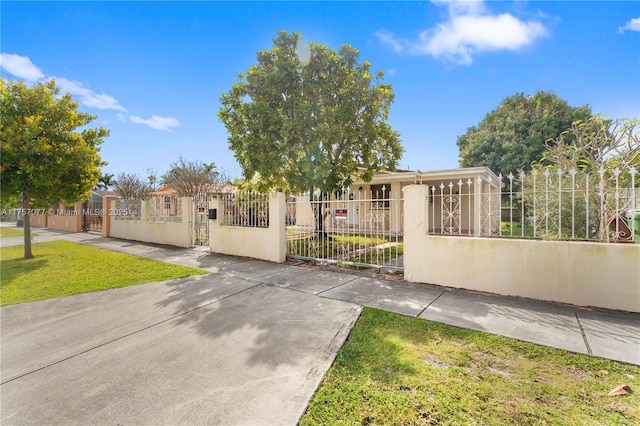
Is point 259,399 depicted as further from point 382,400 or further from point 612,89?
point 612,89

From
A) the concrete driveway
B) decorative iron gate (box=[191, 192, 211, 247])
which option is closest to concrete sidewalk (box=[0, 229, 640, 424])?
the concrete driveway

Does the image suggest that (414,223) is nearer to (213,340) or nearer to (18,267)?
(213,340)

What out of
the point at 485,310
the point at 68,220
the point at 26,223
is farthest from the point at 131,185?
the point at 485,310

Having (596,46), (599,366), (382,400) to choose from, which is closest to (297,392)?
Answer: (382,400)

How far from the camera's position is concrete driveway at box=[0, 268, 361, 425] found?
7.45 ft

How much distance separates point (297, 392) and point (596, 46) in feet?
38.1

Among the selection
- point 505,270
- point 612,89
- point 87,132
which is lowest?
point 505,270

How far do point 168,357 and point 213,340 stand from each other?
1.69ft

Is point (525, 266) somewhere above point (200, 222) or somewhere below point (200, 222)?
below

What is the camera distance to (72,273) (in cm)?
708

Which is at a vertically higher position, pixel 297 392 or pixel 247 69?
pixel 247 69

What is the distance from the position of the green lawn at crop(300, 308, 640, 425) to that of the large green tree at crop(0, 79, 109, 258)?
1059 cm

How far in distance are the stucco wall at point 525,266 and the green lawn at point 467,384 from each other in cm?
192

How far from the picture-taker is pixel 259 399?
2.37 m
